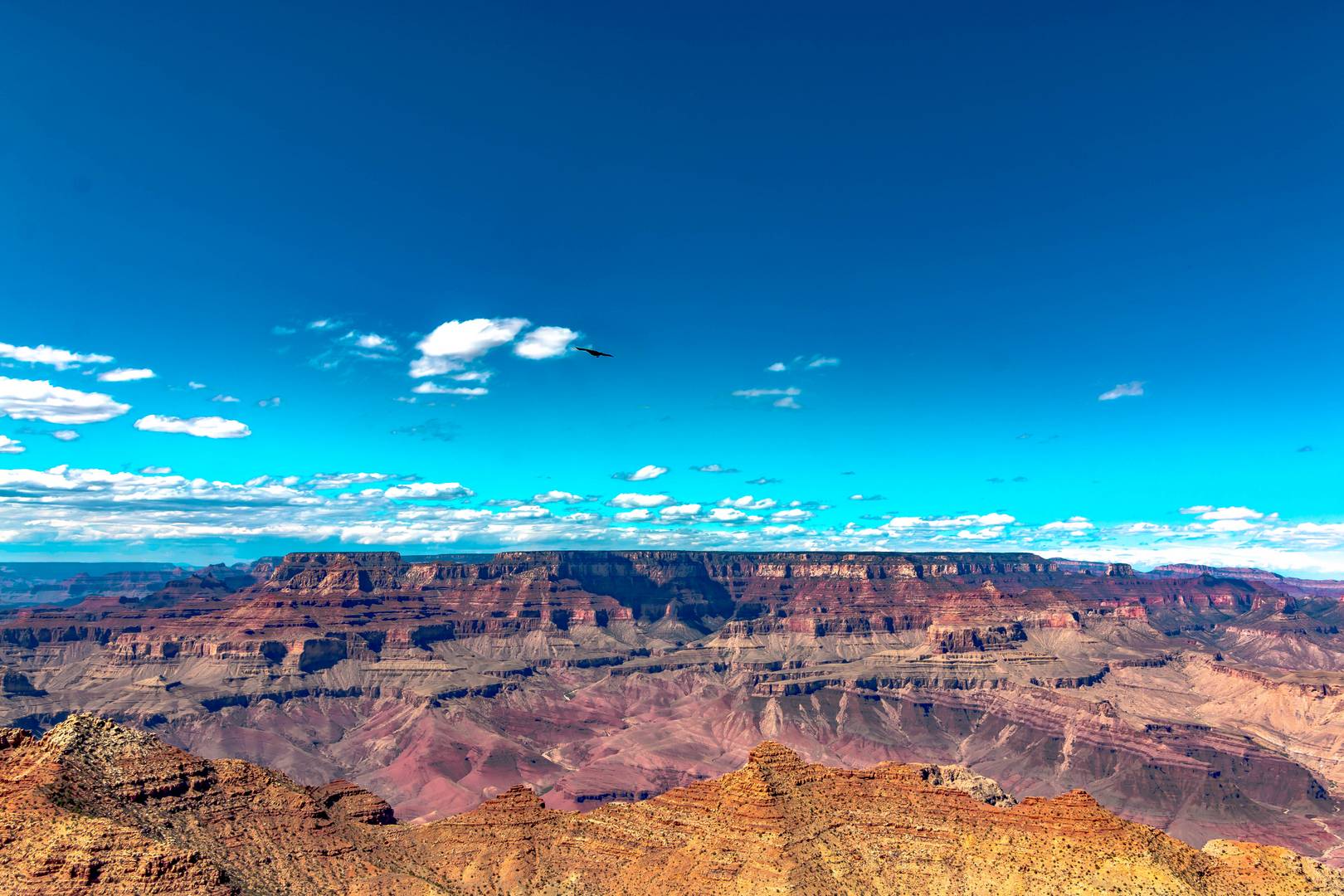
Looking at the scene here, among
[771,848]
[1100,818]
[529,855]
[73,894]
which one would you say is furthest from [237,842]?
[1100,818]

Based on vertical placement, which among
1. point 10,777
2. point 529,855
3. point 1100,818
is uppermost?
point 10,777

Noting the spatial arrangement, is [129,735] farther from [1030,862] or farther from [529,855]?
[1030,862]

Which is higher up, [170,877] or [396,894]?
[170,877]

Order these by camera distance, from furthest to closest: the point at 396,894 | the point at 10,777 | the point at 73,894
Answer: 1. the point at 396,894
2. the point at 10,777
3. the point at 73,894

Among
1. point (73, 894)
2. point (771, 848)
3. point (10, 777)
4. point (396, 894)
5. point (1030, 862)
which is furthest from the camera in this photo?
point (771, 848)

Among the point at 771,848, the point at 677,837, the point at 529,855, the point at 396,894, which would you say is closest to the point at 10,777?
the point at 396,894

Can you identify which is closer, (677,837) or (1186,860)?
(1186,860)
